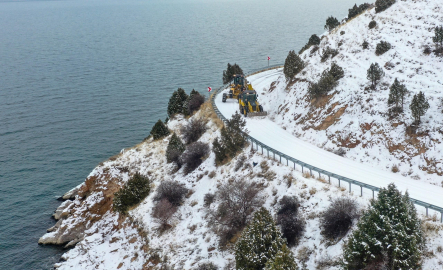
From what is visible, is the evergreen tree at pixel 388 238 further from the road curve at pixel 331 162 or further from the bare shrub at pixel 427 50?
the bare shrub at pixel 427 50

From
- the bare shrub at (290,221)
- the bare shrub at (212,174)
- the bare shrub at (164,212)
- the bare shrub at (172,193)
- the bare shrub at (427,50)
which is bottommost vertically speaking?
the bare shrub at (164,212)

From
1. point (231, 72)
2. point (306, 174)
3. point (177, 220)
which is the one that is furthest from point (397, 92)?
point (231, 72)

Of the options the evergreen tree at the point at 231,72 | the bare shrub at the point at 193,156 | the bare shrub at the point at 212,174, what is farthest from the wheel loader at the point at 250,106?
the evergreen tree at the point at 231,72

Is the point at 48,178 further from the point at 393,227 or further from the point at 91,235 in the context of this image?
the point at 393,227

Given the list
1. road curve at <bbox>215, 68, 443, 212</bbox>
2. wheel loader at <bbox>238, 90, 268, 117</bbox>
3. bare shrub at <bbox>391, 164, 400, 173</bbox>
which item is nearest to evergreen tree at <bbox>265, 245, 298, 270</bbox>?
road curve at <bbox>215, 68, 443, 212</bbox>

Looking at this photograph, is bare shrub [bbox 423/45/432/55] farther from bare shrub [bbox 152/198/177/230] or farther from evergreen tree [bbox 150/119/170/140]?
evergreen tree [bbox 150/119/170/140]
